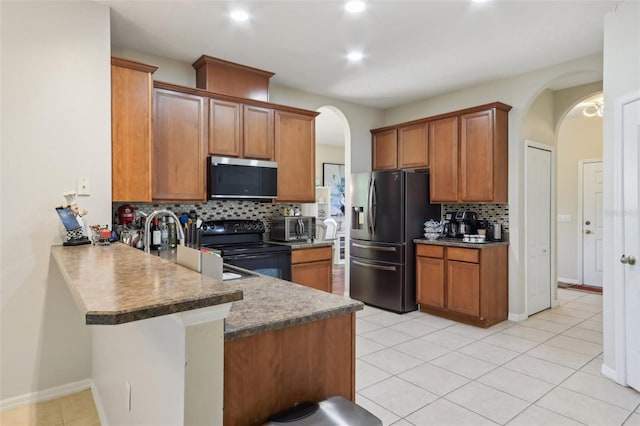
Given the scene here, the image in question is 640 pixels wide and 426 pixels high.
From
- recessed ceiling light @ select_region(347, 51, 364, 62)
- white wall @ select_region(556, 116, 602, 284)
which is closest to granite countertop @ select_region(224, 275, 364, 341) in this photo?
recessed ceiling light @ select_region(347, 51, 364, 62)

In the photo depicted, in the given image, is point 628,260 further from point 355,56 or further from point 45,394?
point 45,394

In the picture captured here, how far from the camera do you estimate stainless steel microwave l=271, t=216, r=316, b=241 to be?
13.1ft

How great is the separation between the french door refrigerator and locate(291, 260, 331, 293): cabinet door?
2.63ft

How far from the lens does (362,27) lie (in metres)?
2.98

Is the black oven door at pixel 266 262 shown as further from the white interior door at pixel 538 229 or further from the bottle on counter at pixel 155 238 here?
the white interior door at pixel 538 229

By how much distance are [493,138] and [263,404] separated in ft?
12.2

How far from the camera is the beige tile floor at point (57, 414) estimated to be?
2.22 metres

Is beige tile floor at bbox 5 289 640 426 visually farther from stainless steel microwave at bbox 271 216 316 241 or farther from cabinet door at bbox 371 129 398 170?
cabinet door at bbox 371 129 398 170

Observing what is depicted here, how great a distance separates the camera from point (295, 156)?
411cm

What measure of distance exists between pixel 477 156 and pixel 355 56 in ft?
5.65

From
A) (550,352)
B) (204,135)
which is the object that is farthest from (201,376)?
(550,352)

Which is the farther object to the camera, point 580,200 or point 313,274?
point 580,200

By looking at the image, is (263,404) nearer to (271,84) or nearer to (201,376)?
(201,376)

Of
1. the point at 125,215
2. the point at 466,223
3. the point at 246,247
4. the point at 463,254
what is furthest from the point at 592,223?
the point at 125,215
